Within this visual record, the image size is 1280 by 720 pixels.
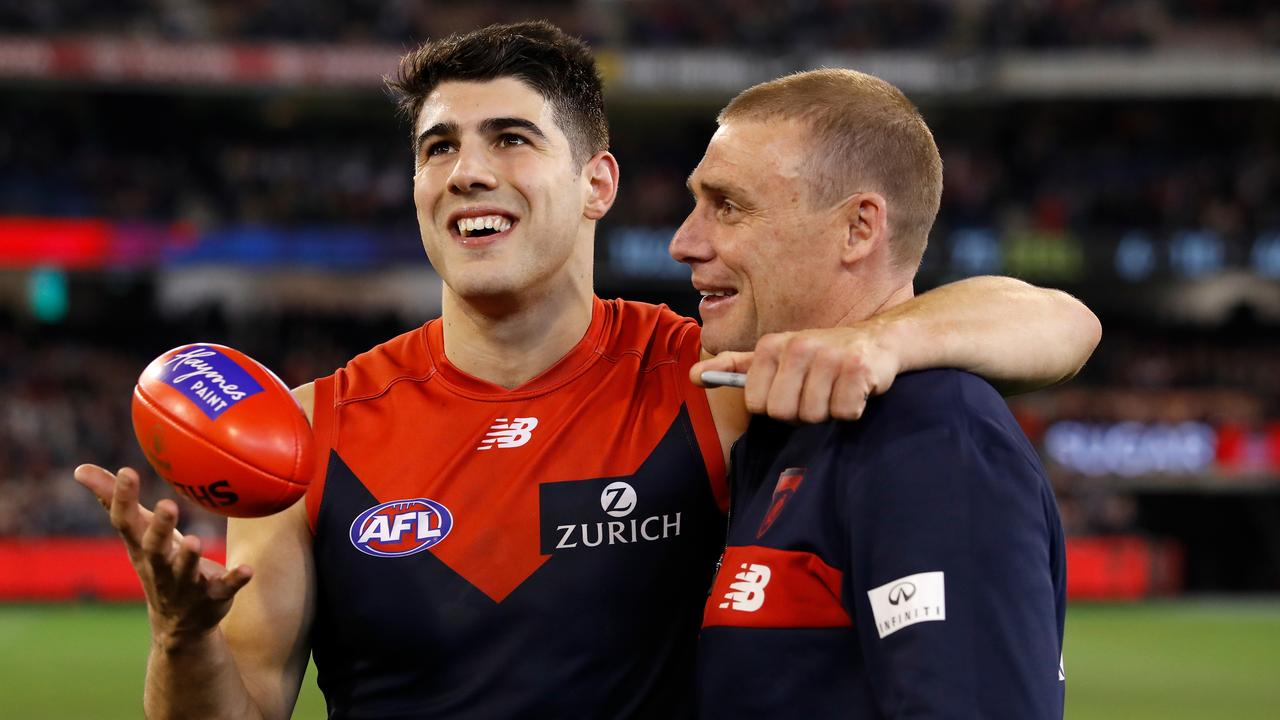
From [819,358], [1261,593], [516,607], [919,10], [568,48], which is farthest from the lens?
[919,10]

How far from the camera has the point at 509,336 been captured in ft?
11.5

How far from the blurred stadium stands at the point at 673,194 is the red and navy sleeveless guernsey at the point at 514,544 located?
791 inches

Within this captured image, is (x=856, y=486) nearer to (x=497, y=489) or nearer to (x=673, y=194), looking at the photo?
(x=497, y=489)

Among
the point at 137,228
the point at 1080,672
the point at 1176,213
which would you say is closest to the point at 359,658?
the point at 1080,672

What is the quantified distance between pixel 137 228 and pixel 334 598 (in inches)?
908

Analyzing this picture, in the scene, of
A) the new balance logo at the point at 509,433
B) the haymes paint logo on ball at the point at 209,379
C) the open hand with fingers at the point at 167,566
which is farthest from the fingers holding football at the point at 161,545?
the new balance logo at the point at 509,433

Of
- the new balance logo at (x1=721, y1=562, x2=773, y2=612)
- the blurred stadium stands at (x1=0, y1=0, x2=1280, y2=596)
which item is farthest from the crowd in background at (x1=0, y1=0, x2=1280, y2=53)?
the new balance logo at (x1=721, y1=562, x2=773, y2=612)

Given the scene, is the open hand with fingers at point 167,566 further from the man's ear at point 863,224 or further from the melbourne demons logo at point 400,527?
the man's ear at point 863,224

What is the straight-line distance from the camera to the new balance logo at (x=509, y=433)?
11.2ft

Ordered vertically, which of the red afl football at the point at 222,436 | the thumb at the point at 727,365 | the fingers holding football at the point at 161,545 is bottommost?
the fingers holding football at the point at 161,545

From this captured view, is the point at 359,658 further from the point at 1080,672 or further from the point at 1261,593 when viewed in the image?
the point at 1261,593

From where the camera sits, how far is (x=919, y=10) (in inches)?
1106

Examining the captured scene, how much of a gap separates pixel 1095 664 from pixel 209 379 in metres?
13.1

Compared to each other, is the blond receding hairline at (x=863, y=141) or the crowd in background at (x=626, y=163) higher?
the crowd in background at (x=626, y=163)
